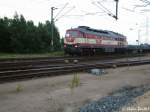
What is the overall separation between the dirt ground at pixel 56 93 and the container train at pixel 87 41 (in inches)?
595

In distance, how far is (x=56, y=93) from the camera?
11.8 meters

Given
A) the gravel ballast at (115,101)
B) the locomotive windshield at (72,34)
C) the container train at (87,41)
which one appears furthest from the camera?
the locomotive windshield at (72,34)

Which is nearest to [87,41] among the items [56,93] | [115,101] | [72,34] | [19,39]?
[72,34]

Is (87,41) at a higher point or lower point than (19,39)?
lower

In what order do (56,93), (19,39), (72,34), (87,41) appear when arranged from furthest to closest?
(19,39) < (87,41) < (72,34) < (56,93)

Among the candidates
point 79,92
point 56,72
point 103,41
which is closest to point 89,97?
point 79,92

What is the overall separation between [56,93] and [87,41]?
21363mm

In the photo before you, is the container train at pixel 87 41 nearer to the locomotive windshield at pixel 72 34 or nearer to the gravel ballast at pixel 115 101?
the locomotive windshield at pixel 72 34

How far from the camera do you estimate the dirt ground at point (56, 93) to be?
9.69 metres

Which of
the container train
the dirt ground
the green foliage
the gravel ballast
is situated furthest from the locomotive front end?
the gravel ballast

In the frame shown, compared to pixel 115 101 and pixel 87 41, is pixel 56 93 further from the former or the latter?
pixel 87 41

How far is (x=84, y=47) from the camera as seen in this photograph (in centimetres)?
3206

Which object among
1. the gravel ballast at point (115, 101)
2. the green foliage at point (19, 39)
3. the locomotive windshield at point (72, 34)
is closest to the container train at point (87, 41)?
the locomotive windshield at point (72, 34)

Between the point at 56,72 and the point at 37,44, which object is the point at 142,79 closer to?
the point at 56,72
